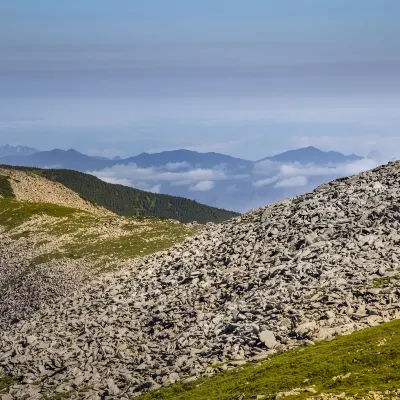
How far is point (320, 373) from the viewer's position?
27656mm

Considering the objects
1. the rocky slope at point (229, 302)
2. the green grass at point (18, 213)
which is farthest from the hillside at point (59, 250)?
the rocky slope at point (229, 302)

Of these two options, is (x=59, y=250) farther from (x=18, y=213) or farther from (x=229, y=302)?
(x=229, y=302)

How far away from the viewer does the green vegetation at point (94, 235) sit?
78.1 meters

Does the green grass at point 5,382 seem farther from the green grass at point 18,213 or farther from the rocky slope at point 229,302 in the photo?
the green grass at point 18,213

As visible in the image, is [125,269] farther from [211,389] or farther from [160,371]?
[211,389]

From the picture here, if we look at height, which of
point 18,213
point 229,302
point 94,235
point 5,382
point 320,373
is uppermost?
point 18,213

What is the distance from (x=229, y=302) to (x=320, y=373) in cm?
1569

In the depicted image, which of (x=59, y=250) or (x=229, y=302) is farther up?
(x=229, y=302)

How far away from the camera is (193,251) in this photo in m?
58.9

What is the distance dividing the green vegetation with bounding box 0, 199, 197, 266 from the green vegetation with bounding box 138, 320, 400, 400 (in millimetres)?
44110

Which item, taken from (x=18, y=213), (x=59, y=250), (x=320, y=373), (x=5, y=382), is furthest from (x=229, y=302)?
(x=18, y=213)

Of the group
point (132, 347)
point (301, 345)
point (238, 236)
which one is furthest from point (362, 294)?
point (238, 236)

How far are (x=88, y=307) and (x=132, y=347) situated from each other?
13186 millimetres

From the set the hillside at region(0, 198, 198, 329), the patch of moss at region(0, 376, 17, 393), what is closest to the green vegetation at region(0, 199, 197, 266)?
the hillside at region(0, 198, 198, 329)
